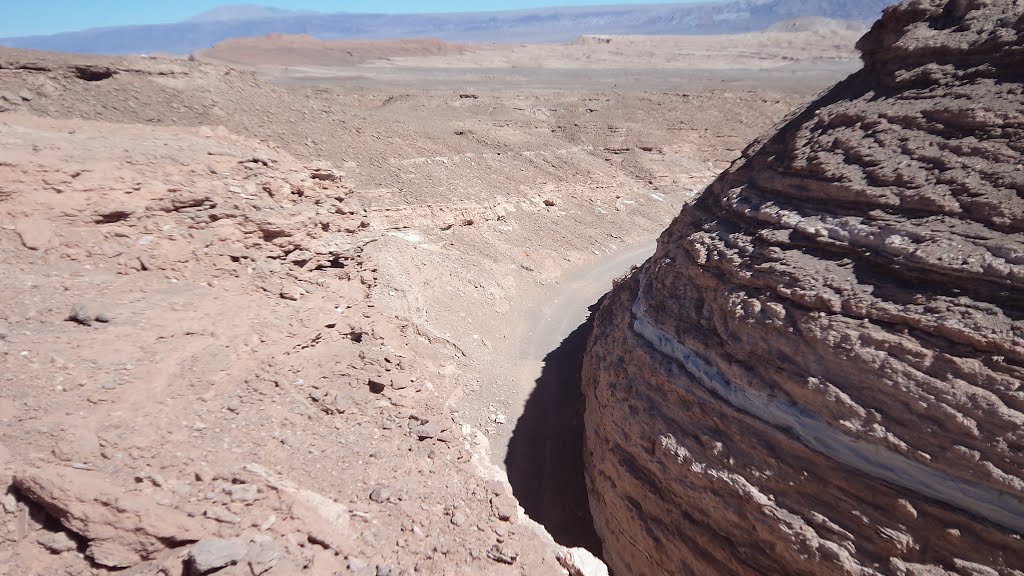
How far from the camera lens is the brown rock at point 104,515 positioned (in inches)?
182

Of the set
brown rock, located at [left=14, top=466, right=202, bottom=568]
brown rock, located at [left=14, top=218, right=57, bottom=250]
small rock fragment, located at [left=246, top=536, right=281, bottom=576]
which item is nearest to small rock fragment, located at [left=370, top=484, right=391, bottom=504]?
small rock fragment, located at [left=246, top=536, right=281, bottom=576]

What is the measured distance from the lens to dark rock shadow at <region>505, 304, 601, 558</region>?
8992 mm

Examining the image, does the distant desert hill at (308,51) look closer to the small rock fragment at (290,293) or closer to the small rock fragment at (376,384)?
the small rock fragment at (290,293)

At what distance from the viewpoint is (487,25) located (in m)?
182

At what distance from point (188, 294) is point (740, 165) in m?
8.85

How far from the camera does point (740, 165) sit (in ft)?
31.2

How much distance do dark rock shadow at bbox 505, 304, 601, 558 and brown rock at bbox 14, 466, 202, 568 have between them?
5518 millimetres

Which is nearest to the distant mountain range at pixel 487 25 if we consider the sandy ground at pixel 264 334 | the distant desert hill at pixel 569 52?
the distant desert hill at pixel 569 52

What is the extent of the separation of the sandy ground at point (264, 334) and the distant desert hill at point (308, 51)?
50.9m

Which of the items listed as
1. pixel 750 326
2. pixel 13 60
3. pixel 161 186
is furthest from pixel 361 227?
pixel 750 326

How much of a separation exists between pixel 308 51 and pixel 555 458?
215 ft

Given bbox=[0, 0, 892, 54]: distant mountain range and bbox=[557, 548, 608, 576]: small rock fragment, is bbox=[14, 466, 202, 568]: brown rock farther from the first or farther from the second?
bbox=[0, 0, 892, 54]: distant mountain range

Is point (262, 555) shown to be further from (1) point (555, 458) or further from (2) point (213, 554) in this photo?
(1) point (555, 458)

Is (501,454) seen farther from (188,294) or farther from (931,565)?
(931,565)
